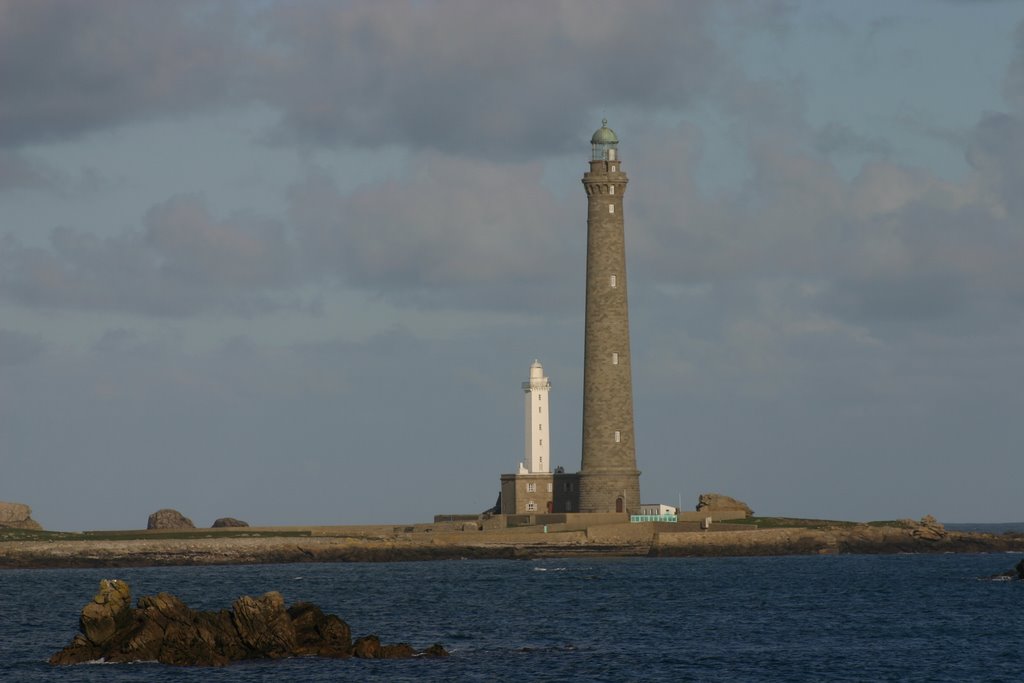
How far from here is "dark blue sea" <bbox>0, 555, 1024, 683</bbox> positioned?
43969 millimetres

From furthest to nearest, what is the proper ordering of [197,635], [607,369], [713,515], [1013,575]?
[713,515]
[607,369]
[1013,575]
[197,635]

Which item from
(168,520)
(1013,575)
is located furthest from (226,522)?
(1013,575)

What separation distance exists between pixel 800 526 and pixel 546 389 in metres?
16.8

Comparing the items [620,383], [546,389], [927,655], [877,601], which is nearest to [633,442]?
[620,383]

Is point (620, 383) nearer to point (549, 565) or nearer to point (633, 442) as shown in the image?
point (633, 442)

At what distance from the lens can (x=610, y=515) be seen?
8962 centimetres

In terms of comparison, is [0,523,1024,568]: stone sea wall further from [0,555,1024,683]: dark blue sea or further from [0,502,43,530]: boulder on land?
[0,502,43,530]: boulder on land

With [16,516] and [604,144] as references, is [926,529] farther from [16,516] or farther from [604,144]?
[16,516]

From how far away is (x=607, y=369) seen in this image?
290ft

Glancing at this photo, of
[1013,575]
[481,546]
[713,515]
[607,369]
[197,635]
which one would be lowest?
[197,635]

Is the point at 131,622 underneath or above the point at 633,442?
underneath

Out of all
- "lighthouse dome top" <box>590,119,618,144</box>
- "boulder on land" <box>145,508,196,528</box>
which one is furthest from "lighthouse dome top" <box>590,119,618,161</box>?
"boulder on land" <box>145,508,196,528</box>

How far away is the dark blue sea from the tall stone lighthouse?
14.9 ft

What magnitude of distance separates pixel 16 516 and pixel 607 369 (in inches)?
1601
